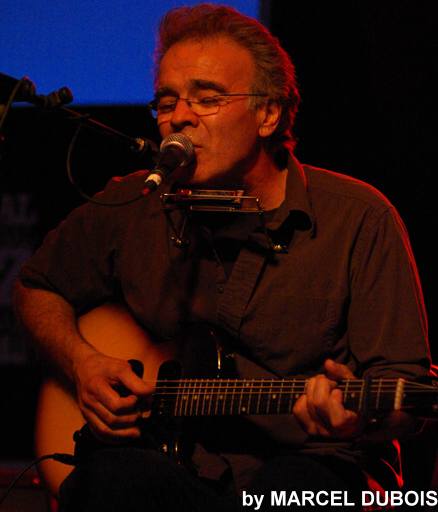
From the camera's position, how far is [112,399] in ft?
6.82

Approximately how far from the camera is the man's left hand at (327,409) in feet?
5.80

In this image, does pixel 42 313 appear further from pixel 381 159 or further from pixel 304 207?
pixel 381 159

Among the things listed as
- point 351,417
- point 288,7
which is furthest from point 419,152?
point 351,417

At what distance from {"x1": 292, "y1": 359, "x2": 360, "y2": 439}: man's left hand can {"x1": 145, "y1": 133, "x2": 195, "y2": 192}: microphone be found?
1.86ft

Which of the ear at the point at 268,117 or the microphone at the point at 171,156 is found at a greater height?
the ear at the point at 268,117

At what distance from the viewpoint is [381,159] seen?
2932 mm

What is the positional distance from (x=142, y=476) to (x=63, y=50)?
216 centimetres

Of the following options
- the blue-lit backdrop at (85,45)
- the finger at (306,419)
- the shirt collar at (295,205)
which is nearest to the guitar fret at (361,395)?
the finger at (306,419)

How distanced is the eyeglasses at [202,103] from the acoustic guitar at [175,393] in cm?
64

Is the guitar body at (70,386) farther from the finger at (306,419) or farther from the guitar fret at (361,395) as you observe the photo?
the guitar fret at (361,395)

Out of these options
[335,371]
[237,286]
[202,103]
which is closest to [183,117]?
[202,103]

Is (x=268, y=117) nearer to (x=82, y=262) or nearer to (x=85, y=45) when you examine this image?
(x=82, y=262)

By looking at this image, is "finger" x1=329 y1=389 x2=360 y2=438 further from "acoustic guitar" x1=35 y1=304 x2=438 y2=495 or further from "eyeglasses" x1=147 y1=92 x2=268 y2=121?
"eyeglasses" x1=147 y1=92 x2=268 y2=121

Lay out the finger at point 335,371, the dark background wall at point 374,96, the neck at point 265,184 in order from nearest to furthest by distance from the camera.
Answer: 1. the finger at point 335,371
2. the neck at point 265,184
3. the dark background wall at point 374,96
